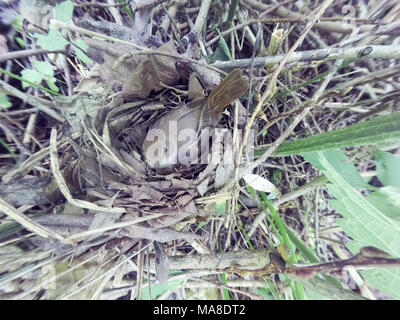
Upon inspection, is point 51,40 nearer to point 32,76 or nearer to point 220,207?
point 32,76

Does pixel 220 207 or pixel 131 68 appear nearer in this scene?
pixel 131 68

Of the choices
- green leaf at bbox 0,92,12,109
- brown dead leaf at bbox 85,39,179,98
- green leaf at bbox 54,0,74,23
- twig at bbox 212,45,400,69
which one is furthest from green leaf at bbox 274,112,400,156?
green leaf at bbox 0,92,12,109

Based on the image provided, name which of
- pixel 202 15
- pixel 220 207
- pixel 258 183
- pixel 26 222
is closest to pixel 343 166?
pixel 258 183

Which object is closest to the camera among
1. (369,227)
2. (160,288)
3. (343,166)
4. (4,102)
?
(369,227)

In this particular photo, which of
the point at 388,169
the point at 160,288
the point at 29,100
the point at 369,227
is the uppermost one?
the point at 29,100

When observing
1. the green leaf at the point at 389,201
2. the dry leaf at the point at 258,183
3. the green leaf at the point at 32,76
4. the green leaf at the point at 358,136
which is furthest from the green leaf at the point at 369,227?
the green leaf at the point at 32,76
